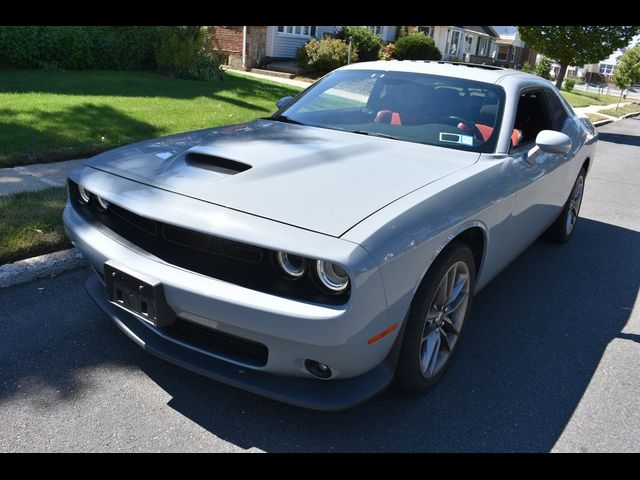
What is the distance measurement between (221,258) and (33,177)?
3.97m

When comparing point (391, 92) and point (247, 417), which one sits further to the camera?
point (391, 92)

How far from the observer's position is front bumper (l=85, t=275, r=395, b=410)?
94.7 inches

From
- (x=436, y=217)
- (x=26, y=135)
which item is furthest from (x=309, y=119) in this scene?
(x=26, y=135)

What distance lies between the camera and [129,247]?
2678 millimetres

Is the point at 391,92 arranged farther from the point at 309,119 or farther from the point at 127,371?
the point at 127,371

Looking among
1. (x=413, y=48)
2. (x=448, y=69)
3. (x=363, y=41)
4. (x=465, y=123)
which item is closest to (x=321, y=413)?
(x=465, y=123)

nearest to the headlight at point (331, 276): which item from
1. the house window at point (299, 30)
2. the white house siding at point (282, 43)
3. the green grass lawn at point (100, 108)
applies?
the green grass lawn at point (100, 108)

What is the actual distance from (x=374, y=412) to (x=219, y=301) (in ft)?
3.39

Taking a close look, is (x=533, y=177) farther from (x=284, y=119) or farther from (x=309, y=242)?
(x=309, y=242)

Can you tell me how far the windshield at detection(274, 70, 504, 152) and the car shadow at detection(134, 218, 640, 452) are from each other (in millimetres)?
1252

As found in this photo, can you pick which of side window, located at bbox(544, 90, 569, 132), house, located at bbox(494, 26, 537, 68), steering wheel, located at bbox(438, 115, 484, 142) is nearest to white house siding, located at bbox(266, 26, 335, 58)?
side window, located at bbox(544, 90, 569, 132)

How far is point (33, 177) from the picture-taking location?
18.5 feet

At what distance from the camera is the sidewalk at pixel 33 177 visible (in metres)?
5.27

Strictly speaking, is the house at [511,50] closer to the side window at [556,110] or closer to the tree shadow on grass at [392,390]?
the side window at [556,110]
